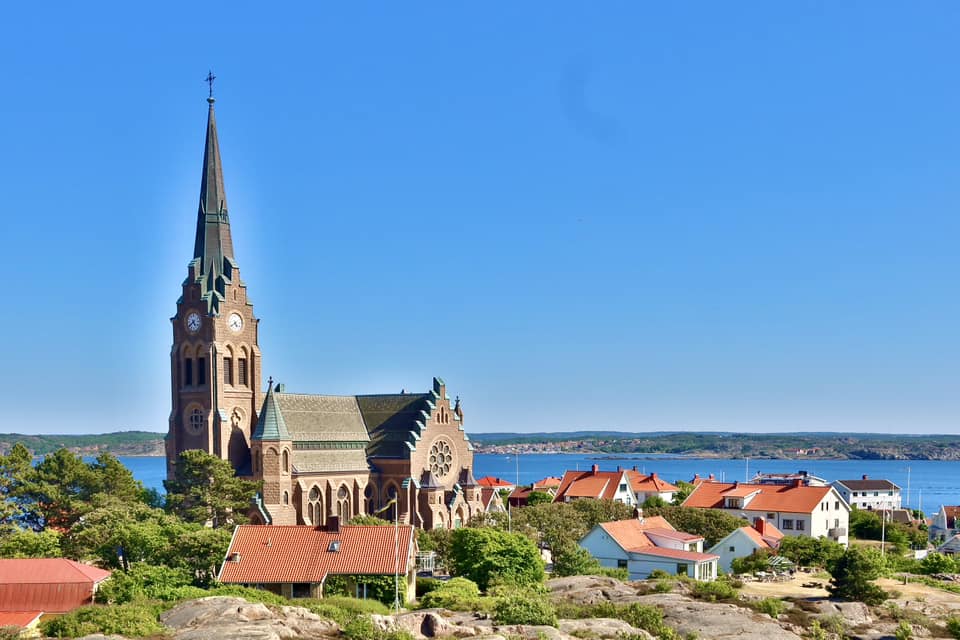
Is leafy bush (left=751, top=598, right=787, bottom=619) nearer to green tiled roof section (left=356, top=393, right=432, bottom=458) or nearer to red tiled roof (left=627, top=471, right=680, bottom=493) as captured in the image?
green tiled roof section (left=356, top=393, right=432, bottom=458)

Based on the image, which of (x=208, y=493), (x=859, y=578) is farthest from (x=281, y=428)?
(x=859, y=578)

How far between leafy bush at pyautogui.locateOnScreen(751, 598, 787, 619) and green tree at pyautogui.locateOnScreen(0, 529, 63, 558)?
38.0m

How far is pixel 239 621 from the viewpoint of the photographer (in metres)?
41.9

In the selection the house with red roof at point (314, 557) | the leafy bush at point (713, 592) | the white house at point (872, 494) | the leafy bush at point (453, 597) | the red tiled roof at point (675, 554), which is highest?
the house with red roof at point (314, 557)

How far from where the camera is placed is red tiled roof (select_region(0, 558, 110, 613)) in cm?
4823

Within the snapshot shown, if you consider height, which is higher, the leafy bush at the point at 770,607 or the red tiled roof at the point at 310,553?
the red tiled roof at the point at 310,553

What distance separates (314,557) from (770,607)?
23.3 metres

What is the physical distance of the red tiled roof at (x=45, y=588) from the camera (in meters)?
48.2

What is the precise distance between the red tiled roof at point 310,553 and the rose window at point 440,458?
34.7 metres

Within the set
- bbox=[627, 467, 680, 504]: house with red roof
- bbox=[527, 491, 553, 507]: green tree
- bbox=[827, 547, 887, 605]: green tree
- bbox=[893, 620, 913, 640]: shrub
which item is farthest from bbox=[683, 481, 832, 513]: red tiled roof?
bbox=[893, 620, 913, 640]: shrub

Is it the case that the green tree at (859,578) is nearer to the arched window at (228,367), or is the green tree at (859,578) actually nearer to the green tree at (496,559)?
the green tree at (496,559)

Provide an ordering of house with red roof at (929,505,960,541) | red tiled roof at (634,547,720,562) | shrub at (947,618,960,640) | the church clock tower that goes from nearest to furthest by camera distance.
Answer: shrub at (947,618,960,640), red tiled roof at (634,547,720,562), the church clock tower, house with red roof at (929,505,960,541)

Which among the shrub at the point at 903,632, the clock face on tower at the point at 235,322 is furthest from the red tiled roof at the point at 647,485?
the shrub at the point at 903,632

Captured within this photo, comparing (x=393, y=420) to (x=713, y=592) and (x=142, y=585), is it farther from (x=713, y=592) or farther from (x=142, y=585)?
(x=142, y=585)
